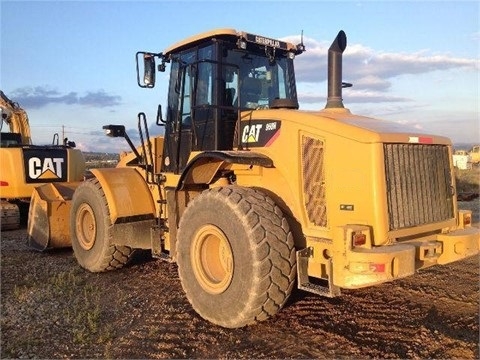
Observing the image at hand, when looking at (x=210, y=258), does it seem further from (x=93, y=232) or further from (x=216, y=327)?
(x=93, y=232)

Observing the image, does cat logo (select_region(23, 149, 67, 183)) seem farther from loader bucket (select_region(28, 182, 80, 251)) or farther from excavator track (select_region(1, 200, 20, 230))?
loader bucket (select_region(28, 182, 80, 251))

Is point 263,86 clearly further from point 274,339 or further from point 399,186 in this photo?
point 274,339

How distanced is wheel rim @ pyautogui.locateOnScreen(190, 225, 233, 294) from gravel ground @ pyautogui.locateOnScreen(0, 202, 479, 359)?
1.41ft

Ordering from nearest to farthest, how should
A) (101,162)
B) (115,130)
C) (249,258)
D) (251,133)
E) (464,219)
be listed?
(249,258) → (464,219) → (251,133) → (115,130) → (101,162)

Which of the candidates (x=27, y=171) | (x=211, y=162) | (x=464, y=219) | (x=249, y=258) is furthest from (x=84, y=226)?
(x=464, y=219)

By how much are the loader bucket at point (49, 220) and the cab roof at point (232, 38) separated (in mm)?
3451

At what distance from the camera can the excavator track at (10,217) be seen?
1118 centimetres

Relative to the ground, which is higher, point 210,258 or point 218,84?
point 218,84

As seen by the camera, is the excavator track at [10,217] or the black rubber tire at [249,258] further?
the excavator track at [10,217]

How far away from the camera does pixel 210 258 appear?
17.2ft

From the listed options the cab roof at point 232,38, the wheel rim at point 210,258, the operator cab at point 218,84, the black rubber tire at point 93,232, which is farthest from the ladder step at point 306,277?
the black rubber tire at point 93,232

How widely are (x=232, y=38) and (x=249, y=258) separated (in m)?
2.84

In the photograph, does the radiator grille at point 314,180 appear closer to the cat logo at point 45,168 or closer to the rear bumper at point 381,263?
the rear bumper at point 381,263

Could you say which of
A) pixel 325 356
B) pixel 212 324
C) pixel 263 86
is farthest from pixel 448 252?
pixel 263 86
